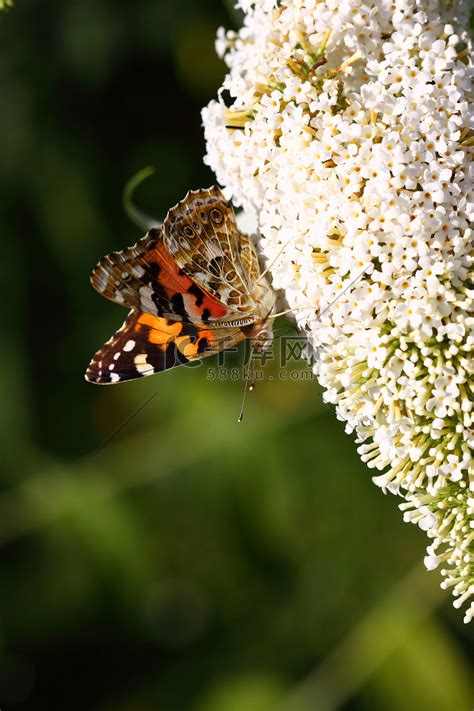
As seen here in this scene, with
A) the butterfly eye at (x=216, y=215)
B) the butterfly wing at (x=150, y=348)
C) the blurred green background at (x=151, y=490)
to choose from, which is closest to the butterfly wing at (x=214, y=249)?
the butterfly eye at (x=216, y=215)

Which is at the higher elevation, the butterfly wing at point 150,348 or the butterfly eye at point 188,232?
the butterfly eye at point 188,232

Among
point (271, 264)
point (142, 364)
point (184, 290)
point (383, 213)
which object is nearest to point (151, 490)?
point (142, 364)

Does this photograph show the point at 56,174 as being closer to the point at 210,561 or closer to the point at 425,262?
the point at 210,561

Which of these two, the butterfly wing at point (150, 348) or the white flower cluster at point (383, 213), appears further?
the butterfly wing at point (150, 348)

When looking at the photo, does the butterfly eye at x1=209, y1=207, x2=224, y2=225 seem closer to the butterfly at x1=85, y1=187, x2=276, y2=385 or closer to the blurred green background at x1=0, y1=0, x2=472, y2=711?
the butterfly at x1=85, y1=187, x2=276, y2=385

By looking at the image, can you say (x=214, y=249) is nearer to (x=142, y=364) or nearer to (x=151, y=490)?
(x=142, y=364)

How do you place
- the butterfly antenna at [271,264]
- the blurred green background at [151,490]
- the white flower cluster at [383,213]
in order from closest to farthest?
1. the white flower cluster at [383,213]
2. the butterfly antenna at [271,264]
3. the blurred green background at [151,490]

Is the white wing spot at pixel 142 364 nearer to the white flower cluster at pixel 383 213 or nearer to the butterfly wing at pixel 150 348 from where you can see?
the butterfly wing at pixel 150 348

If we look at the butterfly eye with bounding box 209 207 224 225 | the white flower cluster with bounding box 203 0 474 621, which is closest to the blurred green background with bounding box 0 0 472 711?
the butterfly eye with bounding box 209 207 224 225

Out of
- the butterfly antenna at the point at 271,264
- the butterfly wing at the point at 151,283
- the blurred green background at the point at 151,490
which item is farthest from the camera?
the blurred green background at the point at 151,490
